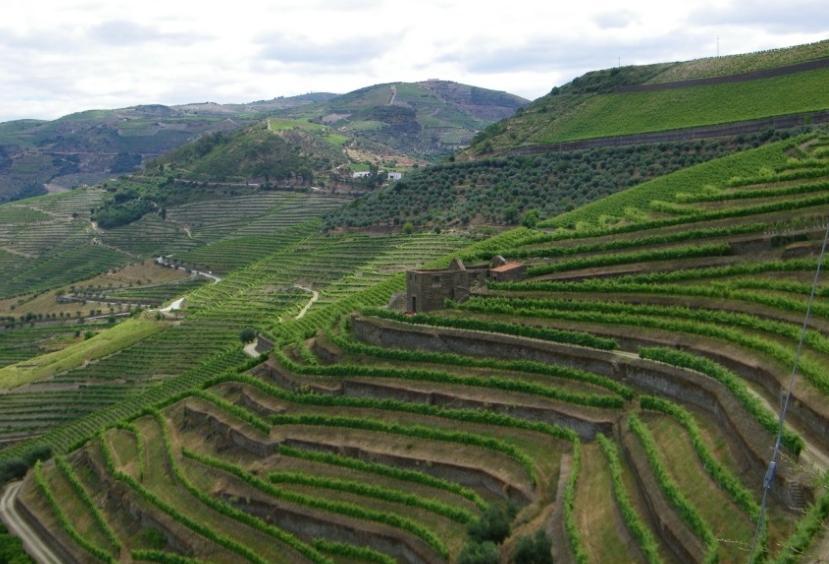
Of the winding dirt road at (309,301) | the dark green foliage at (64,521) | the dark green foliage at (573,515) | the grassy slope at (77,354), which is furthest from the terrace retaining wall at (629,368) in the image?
the grassy slope at (77,354)

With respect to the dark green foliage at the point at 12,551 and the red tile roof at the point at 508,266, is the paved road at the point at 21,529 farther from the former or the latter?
the red tile roof at the point at 508,266

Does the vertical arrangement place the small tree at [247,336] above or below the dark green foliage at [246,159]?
below

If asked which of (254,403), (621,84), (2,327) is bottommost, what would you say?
(2,327)

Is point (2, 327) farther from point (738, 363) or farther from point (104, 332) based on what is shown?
point (738, 363)

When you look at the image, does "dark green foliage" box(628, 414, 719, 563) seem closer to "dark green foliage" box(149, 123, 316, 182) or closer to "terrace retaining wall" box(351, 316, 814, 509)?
"terrace retaining wall" box(351, 316, 814, 509)

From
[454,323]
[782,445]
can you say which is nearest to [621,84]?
[454,323]

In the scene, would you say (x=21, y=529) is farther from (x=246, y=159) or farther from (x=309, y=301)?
(x=246, y=159)
